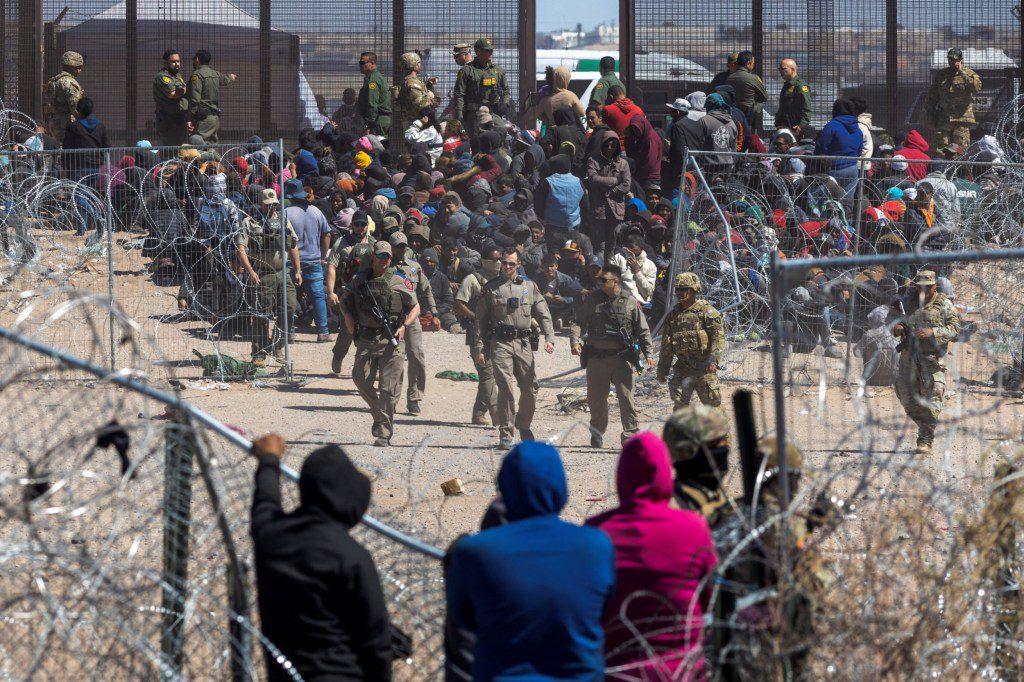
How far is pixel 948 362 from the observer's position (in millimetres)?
11047

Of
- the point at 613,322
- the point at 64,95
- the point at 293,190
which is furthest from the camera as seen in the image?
the point at 64,95

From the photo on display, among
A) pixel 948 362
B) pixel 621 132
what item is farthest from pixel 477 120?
pixel 948 362

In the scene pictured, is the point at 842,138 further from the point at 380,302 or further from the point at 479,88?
the point at 380,302

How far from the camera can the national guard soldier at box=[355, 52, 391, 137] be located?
16422mm

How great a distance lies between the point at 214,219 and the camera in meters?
12.5

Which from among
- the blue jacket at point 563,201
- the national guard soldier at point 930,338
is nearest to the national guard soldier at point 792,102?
the blue jacket at point 563,201

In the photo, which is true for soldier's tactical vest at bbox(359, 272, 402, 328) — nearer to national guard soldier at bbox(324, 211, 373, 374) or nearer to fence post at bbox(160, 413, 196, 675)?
national guard soldier at bbox(324, 211, 373, 374)

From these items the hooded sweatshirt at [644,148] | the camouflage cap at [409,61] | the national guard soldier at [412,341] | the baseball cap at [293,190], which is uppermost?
the camouflage cap at [409,61]

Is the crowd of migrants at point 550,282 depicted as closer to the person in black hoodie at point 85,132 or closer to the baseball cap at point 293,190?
the person in black hoodie at point 85,132

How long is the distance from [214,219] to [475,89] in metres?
4.52

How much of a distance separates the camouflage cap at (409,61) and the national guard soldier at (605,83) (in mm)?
2268

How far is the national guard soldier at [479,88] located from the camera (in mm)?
15898

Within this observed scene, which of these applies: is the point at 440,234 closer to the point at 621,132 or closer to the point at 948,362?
the point at 621,132

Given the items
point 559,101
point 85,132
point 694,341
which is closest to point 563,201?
point 559,101
